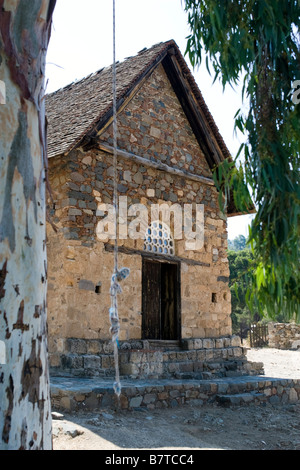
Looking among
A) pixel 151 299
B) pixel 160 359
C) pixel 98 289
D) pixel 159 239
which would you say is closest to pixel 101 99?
pixel 159 239

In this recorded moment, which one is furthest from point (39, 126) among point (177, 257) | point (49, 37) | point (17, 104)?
point (177, 257)

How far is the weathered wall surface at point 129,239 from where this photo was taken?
27.2 ft

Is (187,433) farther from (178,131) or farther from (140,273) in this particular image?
(178,131)

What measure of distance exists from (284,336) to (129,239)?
42.4 ft

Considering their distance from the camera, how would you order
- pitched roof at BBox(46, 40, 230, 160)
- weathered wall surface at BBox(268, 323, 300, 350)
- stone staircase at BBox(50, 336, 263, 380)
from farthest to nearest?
1. weathered wall surface at BBox(268, 323, 300, 350)
2. pitched roof at BBox(46, 40, 230, 160)
3. stone staircase at BBox(50, 336, 263, 380)

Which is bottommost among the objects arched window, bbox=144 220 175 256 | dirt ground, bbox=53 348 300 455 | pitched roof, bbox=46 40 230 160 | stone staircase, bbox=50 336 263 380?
dirt ground, bbox=53 348 300 455

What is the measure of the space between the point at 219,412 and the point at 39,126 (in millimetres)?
6047

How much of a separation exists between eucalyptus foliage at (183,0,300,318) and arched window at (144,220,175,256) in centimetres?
516

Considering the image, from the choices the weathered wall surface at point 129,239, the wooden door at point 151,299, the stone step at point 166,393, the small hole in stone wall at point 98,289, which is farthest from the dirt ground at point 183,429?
the small hole in stone wall at point 98,289

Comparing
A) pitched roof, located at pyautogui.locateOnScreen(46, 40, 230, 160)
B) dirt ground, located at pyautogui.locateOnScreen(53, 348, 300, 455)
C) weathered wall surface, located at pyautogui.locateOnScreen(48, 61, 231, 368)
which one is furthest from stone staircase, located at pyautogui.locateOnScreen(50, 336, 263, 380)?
pitched roof, located at pyautogui.locateOnScreen(46, 40, 230, 160)

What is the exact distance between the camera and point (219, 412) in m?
7.78

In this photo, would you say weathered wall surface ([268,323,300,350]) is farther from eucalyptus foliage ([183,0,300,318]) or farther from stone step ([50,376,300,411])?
eucalyptus foliage ([183,0,300,318])

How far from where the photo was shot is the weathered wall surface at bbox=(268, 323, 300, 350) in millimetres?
19531

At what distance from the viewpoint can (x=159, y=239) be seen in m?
10.0
